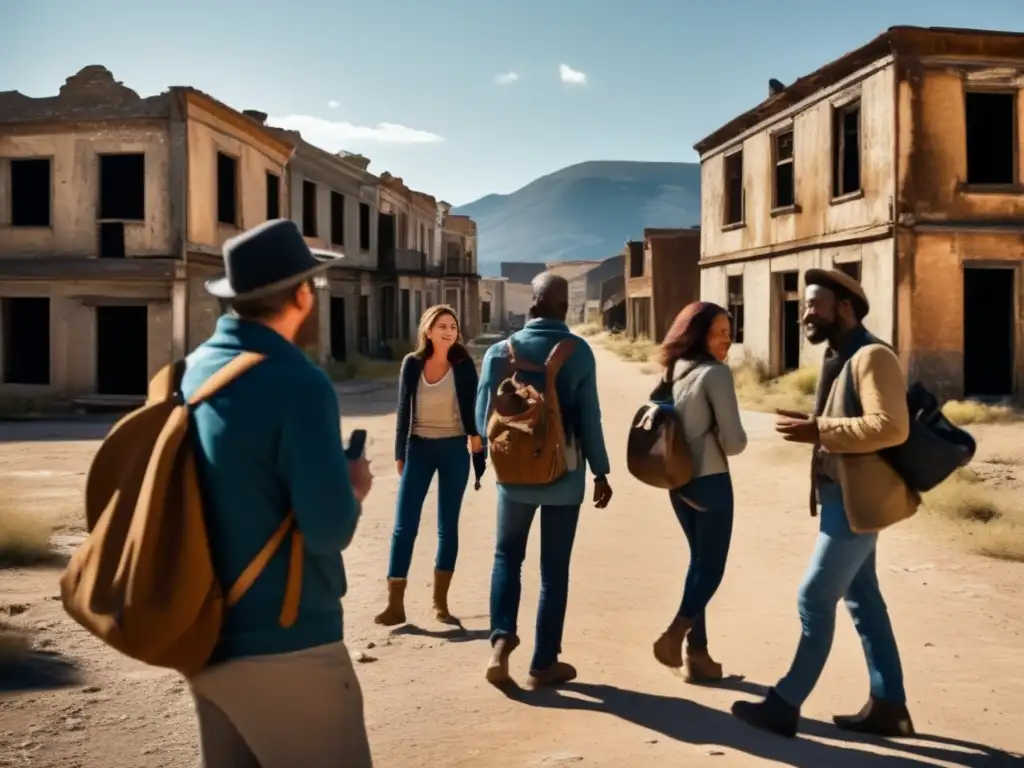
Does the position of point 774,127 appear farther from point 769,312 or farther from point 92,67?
point 92,67

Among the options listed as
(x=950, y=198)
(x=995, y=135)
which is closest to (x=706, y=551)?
(x=950, y=198)

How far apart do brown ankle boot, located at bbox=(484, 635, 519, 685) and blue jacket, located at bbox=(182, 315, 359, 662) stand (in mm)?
2380

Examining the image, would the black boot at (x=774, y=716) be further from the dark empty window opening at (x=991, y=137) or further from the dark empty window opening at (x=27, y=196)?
the dark empty window opening at (x=27, y=196)

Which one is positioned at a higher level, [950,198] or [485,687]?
[950,198]

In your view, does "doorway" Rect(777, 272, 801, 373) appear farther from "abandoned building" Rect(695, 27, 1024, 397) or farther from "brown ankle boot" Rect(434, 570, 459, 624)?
"brown ankle boot" Rect(434, 570, 459, 624)

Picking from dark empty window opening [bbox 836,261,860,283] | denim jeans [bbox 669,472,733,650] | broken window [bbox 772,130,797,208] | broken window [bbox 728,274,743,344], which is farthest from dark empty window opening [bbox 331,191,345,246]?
denim jeans [bbox 669,472,733,650]

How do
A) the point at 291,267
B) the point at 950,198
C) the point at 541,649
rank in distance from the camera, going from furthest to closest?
the point at 950,198 → the point at 541,649 → the point at 291,267

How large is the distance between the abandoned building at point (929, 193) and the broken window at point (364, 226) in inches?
580

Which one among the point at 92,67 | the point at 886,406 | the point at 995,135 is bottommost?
the point at 886,406

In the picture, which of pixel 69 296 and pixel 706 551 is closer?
pixel 706 551

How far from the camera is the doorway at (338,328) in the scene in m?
26.7

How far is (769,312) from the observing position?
18.8 meters

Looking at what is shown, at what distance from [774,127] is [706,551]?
1584cm

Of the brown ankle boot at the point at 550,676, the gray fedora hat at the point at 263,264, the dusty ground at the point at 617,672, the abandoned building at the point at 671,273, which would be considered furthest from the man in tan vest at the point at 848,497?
the abandoned building at the point at 671,273
